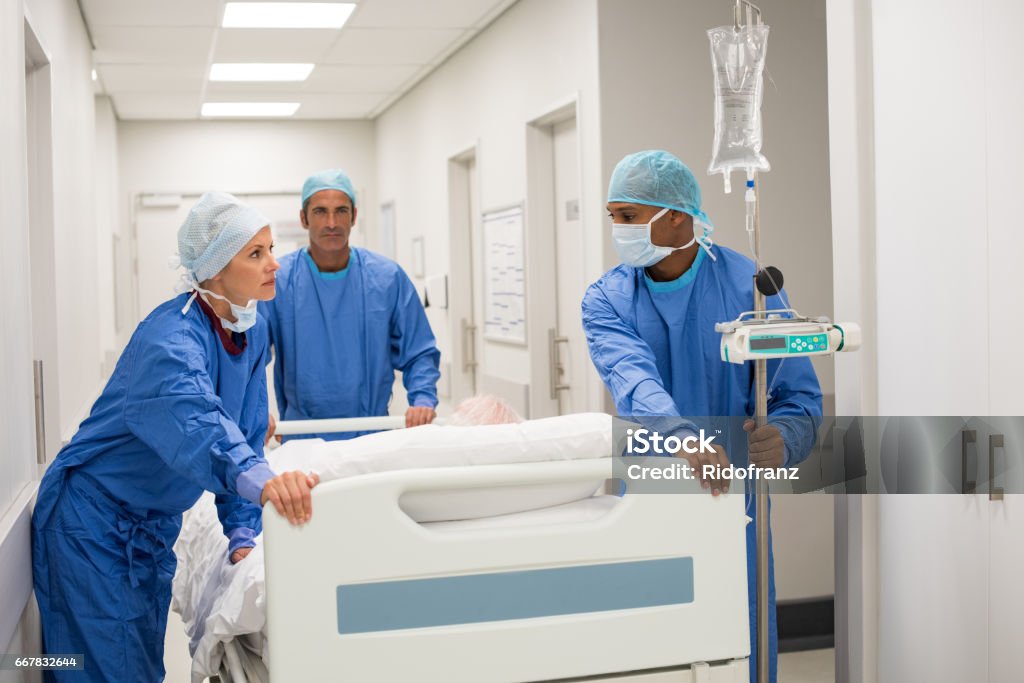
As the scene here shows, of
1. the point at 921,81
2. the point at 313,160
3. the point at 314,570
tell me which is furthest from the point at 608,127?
the point at 313,160

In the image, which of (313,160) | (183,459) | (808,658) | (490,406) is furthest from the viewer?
(313,160)

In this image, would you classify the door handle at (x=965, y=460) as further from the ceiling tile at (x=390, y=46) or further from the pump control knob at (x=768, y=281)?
the ceiling tile at (x=390, y=46)

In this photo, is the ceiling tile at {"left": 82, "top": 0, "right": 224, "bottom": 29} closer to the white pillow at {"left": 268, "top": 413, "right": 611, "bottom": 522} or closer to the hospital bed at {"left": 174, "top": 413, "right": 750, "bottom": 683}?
the white pillow at {"left": 268, "top": 413, "right": 611, "bottom": 522}

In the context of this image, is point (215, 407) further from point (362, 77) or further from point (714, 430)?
point (362, 77)

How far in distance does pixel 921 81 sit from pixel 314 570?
1638 millimetres

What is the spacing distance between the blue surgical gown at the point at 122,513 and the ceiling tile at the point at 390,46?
3659mm

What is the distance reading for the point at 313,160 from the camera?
8.73 metres

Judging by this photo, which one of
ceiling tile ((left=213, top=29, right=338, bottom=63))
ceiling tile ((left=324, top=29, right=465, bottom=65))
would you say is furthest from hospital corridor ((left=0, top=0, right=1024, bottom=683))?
ceiling tile ((left=324, top=29, right=465, bottom=65))

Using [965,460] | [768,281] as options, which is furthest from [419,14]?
[965,460]

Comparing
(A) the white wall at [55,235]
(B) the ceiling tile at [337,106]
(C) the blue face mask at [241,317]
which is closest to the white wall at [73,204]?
(A) the white wall at [55,235]

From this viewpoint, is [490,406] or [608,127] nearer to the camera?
[490,406]

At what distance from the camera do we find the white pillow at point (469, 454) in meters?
1.74

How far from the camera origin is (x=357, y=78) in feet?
22.4

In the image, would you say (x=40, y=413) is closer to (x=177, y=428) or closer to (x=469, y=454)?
(x=177, y=428)
